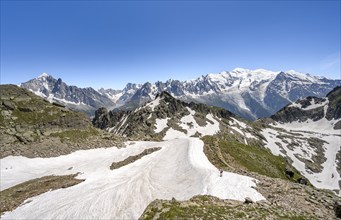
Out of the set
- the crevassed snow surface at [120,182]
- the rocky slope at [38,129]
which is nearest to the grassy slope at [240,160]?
the crevassed snow surface at [120,182]

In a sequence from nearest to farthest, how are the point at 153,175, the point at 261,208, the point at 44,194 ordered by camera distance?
the point at 261,208 → the point at 44,194 → the point at 153,175

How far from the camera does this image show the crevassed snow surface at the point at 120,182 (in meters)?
31.5

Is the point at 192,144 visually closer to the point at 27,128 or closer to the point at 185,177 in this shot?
the point at 185,177

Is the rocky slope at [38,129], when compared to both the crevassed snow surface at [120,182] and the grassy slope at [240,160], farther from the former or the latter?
the grassy slope at [240,160]

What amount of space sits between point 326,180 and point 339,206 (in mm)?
178558

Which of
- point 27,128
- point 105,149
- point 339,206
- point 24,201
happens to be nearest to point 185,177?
point 339,206

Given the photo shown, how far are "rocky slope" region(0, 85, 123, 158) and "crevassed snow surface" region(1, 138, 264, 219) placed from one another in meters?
4.01

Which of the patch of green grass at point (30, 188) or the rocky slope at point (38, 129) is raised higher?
the rocky slope at point (38, 129)

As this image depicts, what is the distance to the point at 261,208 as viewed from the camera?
979 inches

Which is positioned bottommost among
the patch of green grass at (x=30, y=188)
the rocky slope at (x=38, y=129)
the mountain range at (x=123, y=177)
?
the patch of green grass at (x=30, y=188)

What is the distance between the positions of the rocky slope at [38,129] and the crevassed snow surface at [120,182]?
4012 millimetres

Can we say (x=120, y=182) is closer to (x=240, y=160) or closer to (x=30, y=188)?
(x=30, y=188)

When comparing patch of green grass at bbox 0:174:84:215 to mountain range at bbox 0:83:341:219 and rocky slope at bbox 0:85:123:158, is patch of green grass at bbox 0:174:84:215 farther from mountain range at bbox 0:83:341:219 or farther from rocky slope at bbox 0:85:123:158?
rocky slope at bbox 0:85:123:158

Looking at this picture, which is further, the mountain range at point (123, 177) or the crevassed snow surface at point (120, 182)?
the crevassed snow surface at point (120, 182)
